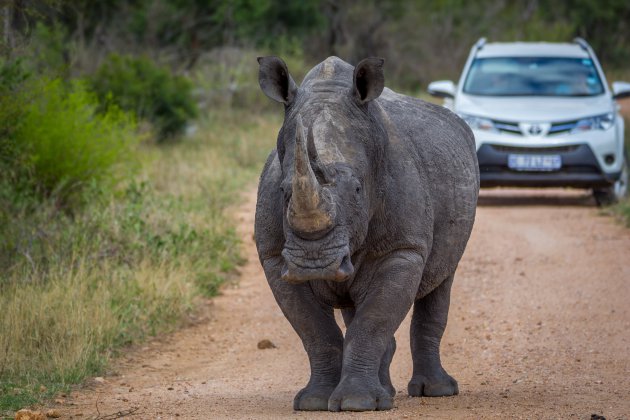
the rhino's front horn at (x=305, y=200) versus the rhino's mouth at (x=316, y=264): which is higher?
the rhino's front horn at (x=305, y=200)

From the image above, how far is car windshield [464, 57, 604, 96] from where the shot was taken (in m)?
16.5

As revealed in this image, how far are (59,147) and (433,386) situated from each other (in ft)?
20.2

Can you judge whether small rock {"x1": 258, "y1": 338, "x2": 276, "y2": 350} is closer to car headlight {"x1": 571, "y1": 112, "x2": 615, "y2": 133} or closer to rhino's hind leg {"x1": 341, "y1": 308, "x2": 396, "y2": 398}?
rhino's hind leg {"x1": 341, "y1": 308, "x2": 396, "y2": 398}

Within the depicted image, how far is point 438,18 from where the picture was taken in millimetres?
37625

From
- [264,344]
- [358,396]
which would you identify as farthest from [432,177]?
[264,344]

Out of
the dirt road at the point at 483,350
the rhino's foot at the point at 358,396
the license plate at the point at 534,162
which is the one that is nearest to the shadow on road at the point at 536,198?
the license plate at the point at 534,162

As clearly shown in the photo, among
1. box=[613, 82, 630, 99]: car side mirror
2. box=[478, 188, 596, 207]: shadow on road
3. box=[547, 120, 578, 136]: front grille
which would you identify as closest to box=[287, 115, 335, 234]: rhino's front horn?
box=[547, 120, 578, 136]: front grille

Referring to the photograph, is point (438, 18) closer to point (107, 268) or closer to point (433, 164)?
point (107, 268)

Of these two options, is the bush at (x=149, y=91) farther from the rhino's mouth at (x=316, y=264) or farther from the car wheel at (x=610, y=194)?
the rhino's mouth at (x=316, y=264)

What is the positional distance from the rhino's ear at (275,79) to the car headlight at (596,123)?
9.49 meters

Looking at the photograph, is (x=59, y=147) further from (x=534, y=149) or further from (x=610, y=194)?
(x=610, y=194)

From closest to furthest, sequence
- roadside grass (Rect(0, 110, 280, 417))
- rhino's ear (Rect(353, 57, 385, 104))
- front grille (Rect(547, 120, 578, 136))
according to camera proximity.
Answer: rhino's ear (Rect(353, 57, 385, 104)) < roadside grass (Rect(0, 110, 280, 417)) < front grille (Rect(547, 120, 578, 136))

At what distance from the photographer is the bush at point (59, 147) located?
11.9 metres

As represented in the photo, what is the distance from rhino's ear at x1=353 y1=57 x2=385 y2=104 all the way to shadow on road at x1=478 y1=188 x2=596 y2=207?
979 centimetres
